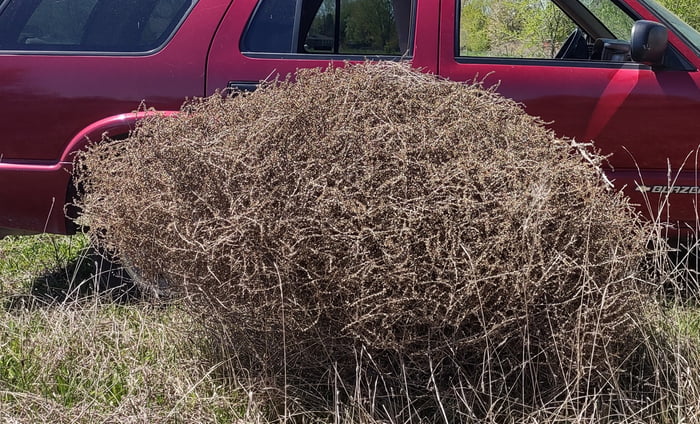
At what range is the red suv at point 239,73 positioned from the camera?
3834 mm

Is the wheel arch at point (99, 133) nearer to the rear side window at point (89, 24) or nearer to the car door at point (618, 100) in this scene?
the rear side window at point (89, 24)

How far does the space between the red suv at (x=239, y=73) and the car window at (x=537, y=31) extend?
17cm

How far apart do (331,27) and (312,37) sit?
142mm

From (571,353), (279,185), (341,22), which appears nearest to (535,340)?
(571,353)

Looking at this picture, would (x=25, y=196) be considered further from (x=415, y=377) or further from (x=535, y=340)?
(x=535, y=340)

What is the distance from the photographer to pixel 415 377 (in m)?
2.74

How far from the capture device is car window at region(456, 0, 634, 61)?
4172mm

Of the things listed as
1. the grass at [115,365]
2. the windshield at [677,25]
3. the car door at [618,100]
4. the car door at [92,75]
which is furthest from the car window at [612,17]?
the car door at [92,75]

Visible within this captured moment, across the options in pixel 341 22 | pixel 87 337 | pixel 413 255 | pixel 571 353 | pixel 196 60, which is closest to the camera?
pixel 413 255

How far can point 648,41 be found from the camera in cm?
377

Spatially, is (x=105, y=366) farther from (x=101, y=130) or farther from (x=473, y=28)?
(x=473, y=28)

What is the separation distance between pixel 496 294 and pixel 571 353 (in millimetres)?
396

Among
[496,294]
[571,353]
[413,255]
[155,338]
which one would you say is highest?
[413,255]

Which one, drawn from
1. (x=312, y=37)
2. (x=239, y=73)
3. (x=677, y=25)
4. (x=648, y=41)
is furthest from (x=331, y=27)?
(x=677, y=25)
